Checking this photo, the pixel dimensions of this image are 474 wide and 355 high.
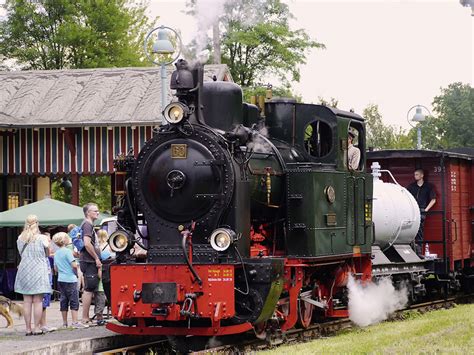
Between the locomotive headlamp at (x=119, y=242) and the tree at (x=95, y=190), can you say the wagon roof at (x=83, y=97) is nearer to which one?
Answer: the locomotive headlamp at (x=119, y=242)

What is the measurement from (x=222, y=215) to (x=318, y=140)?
2.43 meters

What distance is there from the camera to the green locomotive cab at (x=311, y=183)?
12812 mm

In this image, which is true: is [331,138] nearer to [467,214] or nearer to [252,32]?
[467,214]

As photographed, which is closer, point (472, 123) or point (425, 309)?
point (425, 309)

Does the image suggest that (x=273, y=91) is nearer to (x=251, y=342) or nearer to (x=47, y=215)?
(x=47, y=215)

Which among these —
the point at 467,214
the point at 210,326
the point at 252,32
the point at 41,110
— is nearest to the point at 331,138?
the point at 210,326

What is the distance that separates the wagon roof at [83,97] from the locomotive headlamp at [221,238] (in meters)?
11.9

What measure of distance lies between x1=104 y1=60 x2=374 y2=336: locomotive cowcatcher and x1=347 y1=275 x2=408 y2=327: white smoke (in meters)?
1.25

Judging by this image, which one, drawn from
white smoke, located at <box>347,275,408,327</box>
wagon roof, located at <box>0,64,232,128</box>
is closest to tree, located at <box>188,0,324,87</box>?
wagon roof, located at <box>0,64,232,128</box>

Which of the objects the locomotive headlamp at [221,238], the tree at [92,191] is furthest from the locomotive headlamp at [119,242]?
the tree at [92,191]

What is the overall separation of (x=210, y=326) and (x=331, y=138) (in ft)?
10.4

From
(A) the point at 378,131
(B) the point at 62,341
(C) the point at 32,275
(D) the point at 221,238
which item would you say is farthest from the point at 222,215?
(A) the point at 378,131

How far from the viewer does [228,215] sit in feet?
39.3

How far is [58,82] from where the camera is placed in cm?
2638
